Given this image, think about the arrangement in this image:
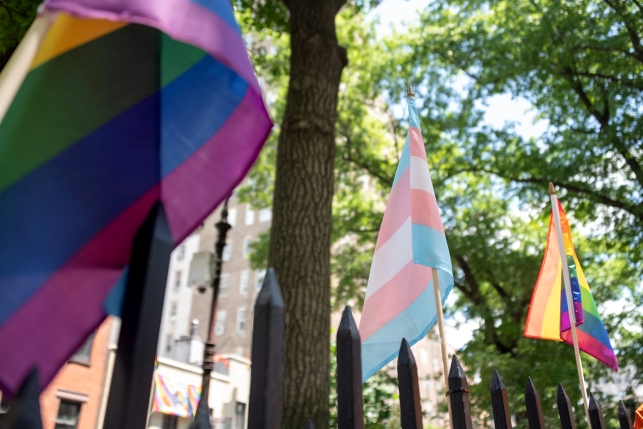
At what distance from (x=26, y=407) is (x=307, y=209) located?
4185 mm

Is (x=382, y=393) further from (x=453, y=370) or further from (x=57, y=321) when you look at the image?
(x=57, y=321)

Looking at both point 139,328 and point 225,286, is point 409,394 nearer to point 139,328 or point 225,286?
point 139,328

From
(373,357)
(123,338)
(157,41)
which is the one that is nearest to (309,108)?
(373,357)

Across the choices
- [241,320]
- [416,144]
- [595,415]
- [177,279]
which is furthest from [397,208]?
[177,279]

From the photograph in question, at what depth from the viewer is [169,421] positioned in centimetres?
2062

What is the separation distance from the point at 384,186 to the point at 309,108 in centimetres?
1045

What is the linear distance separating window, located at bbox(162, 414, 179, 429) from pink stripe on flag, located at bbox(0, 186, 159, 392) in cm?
2141

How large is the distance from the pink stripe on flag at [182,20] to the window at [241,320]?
136ft

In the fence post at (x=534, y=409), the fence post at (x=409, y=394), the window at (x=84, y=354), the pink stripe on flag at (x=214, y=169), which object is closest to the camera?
the pink stripe on flag at (x=214, y=169)

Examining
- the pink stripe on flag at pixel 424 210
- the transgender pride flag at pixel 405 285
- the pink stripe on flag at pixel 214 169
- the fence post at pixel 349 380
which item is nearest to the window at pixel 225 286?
the transgender pride flag at pixel 405 285

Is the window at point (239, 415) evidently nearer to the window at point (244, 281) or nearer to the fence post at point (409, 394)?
the window at point (244, 281)

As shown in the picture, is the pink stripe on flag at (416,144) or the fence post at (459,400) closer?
the fence post at (459,400)

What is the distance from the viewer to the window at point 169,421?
2034cm

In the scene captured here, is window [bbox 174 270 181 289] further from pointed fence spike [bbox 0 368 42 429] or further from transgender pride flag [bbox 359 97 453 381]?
pointed fence spike [bbox 0 368 42 429]
